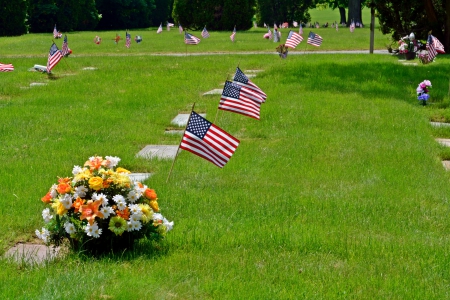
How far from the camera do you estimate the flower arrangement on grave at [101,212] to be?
5.11m

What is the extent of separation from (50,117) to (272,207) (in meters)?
6.07

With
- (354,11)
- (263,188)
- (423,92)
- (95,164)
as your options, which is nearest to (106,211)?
(95,164)

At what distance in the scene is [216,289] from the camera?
15.1ft

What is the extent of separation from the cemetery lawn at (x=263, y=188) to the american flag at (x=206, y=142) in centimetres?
39

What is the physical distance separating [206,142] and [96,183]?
6.48 ft

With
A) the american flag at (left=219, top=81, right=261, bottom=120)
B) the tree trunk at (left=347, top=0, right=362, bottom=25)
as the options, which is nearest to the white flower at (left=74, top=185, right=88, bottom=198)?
the american flag at (left=219, top=81, right=261, bottom=120)

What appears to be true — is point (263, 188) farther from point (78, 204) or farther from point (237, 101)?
point (78, 204)

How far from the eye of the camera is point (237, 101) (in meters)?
9.09

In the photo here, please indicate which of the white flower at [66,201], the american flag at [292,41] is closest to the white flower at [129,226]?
the white flower at [66,201]

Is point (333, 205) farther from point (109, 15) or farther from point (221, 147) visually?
point (109, 15)

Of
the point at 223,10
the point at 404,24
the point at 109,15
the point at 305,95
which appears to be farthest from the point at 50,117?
the point at 109,15

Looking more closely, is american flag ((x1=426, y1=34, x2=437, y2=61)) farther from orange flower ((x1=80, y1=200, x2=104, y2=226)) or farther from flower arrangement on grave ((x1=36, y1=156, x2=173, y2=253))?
orange flower ((x1=80, y1=200, x2=104, y2=226))

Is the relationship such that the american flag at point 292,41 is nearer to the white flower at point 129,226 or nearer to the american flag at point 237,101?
the american flag at point 237,101

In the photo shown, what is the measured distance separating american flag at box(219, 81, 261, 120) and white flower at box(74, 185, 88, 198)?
3894 mm
